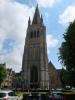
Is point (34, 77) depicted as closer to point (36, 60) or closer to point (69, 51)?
point (36, 60)

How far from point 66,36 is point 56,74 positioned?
138963mm

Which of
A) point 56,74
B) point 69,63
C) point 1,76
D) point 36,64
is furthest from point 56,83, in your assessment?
point 69,63

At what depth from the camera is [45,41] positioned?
6294 inches

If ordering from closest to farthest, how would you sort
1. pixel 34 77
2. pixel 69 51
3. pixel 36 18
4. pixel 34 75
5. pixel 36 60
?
pixel 69 51 < pixel 34 77 < pixel 34 75 < pixel 36 60 < pixel 36 18

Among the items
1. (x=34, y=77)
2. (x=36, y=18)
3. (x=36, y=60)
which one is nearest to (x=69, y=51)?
(x=34, y=77)

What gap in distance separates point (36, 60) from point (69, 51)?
10977 centimetres

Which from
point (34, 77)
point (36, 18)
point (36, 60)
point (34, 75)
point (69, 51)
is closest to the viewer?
point (69, 51)

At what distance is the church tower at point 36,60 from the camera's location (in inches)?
6122

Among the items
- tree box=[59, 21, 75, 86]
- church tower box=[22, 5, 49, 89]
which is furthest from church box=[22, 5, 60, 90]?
tree box=[59, 21, 75, 86]

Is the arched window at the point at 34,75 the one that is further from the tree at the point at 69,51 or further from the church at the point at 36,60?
the tree at the point at 69,51

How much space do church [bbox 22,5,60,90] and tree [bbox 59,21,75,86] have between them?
332 feet

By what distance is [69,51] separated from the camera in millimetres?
49625

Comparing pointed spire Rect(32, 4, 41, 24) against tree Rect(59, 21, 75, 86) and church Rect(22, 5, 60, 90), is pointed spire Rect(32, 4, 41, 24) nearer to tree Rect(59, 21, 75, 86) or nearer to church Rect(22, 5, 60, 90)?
church Rect(22, 5, 60, 90)

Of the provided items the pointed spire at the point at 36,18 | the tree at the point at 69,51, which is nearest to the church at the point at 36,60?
the pointed spire at the point at 36,18
